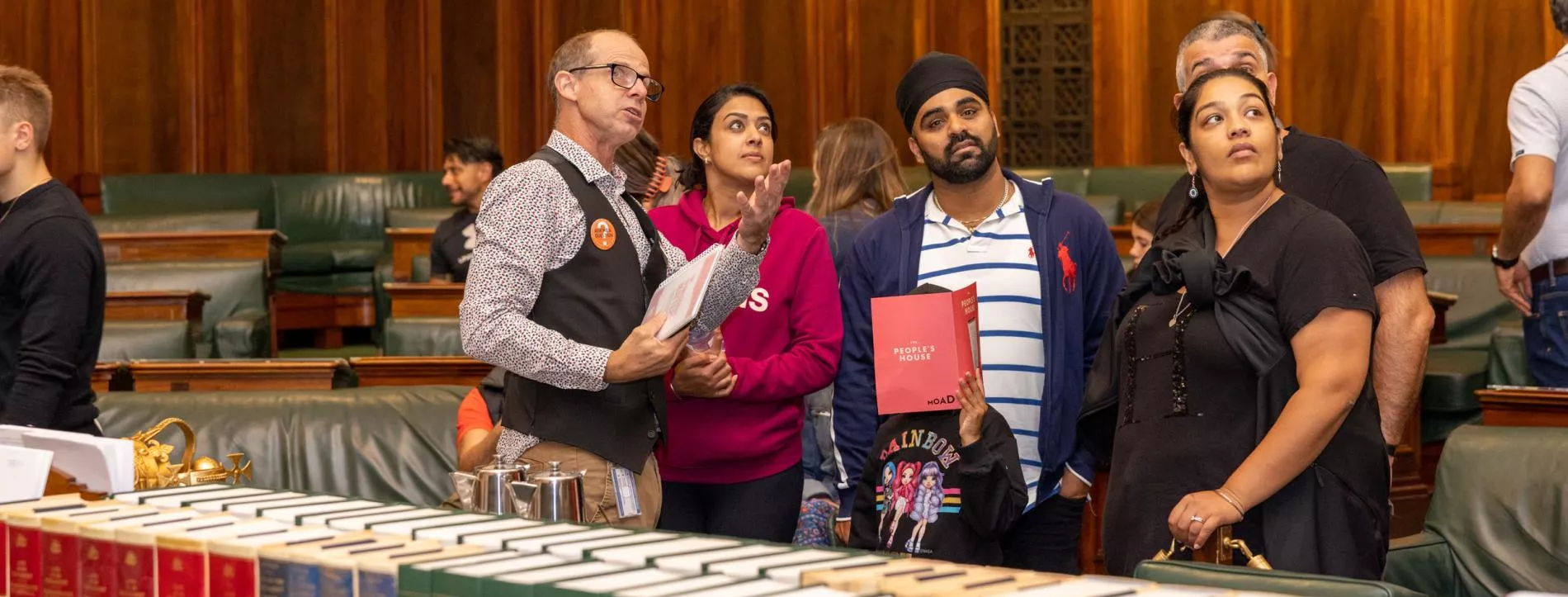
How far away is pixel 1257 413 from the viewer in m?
2.00

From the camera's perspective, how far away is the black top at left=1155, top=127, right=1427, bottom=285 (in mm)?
2289

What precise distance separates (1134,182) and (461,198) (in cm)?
327

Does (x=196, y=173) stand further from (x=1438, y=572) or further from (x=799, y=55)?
(x=1438, y=572)

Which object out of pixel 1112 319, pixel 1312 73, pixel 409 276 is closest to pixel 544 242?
pixel 1112 319

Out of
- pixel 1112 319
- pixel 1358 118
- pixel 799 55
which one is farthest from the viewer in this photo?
pixel 799 55

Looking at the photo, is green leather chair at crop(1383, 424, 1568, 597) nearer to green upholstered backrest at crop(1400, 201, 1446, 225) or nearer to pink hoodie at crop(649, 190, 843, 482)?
pink hoodie at crop(649, 190, 843, 482)

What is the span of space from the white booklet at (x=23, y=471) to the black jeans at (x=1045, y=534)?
56.7 inches

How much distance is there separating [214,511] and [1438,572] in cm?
202

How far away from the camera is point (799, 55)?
29.8ft

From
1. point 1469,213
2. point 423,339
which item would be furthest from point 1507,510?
point 1469,213

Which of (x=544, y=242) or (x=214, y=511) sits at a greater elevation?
(x=544, y=242)

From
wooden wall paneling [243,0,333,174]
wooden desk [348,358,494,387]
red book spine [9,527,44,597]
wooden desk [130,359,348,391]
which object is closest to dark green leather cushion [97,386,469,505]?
wooden desk [130,359,348,391]

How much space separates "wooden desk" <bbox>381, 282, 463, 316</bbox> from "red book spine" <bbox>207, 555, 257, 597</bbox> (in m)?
4.19

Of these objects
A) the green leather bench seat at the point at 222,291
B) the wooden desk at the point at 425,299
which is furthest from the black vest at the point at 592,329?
the green leather bench seat at the point at 222,291
